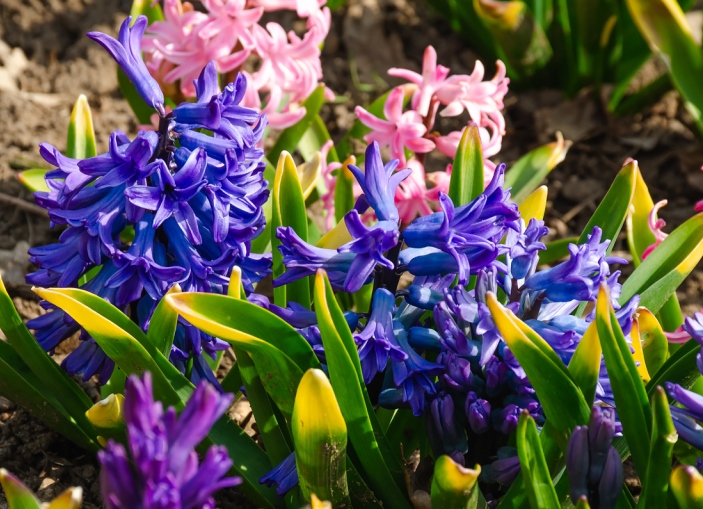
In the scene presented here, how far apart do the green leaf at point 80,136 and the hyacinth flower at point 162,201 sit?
58 centimetres

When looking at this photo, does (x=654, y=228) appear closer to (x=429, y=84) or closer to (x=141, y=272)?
(x=429, y=84)

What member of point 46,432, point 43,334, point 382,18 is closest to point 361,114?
point 43,334

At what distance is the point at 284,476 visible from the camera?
159 cm

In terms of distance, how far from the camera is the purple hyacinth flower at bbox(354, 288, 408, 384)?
147cm

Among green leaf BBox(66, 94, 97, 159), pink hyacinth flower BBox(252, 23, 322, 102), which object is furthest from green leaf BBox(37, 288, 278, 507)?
pink hyacinth flower BBox(252, 23, 322, 102)

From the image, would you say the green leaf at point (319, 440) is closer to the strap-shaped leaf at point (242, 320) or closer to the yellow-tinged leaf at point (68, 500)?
the strap-shaped leaf at point (242, 320)

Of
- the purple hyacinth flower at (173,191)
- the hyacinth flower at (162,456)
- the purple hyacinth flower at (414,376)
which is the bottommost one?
the purple hyacinth flower at (414,376)

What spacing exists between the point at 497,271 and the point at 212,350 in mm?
657

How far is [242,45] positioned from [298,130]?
14.0 inches

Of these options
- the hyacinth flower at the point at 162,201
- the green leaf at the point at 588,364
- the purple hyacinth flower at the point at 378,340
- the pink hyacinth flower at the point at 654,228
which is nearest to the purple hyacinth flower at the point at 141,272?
the hyacinth flower at the point at 162,201

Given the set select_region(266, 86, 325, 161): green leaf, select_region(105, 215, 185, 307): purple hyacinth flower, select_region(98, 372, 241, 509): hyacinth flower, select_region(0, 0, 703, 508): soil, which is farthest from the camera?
select_region(0, 0, 703, 508): soil

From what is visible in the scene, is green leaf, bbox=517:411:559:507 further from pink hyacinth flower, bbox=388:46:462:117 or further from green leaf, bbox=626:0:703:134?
green leaf, bbox=626:0:703:134

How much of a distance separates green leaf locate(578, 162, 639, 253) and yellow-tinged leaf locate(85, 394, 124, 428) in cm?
108

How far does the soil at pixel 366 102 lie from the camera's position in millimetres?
3084
